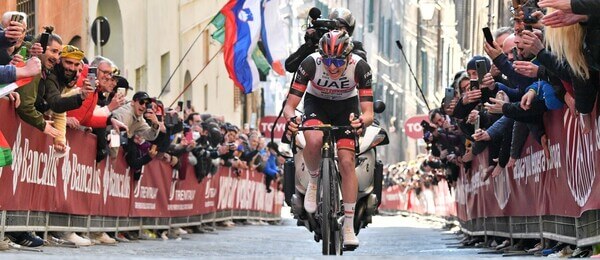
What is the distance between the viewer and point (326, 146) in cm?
1258

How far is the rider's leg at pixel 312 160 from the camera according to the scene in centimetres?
1281

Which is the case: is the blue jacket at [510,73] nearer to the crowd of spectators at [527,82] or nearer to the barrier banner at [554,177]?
the crowd of spectators at [527,82]

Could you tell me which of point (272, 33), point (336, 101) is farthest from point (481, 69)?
point (272, 33)

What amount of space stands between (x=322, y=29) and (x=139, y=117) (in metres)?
5.89

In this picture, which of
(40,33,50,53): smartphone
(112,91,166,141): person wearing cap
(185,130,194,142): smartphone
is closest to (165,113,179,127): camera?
(112,91,166,141): person wearing cap

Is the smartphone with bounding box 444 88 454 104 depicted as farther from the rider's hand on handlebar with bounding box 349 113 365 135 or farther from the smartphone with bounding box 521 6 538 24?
the rider's hand on handlebar with bounding box 349 113 365 135

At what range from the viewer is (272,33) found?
110 feet

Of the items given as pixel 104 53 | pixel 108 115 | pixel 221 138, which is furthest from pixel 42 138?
pixel 104 53

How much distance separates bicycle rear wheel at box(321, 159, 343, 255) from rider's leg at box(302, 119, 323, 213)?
0.36 metres

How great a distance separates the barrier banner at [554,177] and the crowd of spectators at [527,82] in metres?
0.12

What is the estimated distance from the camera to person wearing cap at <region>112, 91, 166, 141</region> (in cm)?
1928

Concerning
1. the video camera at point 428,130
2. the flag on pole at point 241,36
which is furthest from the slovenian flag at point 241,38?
the video camera at point 428,130

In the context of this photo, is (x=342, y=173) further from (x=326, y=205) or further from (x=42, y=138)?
(x=42, y=138)

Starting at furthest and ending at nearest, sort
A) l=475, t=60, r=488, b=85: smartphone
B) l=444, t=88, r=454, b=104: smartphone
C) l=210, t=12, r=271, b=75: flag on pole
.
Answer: l=210, t=12, r=271, b=75: flag on pole
l=444, t=88, r=454, b=104: smartphone
l=475, t=60, r=488, b=85: smartphone
